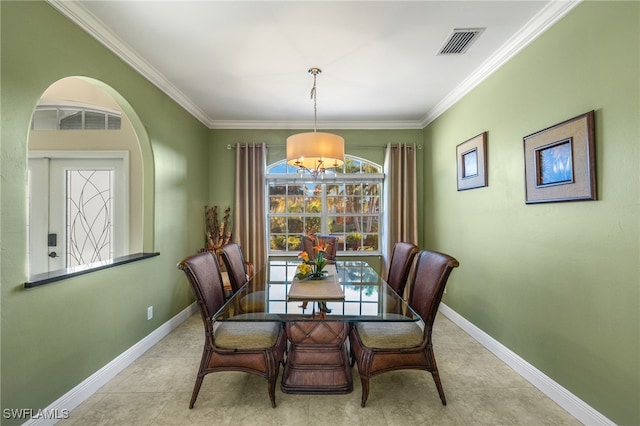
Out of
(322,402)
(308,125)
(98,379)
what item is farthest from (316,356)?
(308,125)

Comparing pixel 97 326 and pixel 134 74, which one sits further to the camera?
pixel 134 74

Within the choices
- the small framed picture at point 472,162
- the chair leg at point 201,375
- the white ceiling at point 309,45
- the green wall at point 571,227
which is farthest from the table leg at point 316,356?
Result: the white ceiling at point 309,45

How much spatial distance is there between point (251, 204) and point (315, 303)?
270 centimetres

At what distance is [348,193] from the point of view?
15.2 feet

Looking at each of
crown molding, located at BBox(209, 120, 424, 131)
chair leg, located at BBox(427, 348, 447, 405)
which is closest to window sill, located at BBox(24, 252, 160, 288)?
chair leg, located at BBox(427, 348, 447, 405)

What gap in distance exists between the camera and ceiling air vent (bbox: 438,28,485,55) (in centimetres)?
224

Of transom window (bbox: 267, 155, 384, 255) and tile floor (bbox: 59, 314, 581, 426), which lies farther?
transom window (bbox: 267, 155, 384, 255)

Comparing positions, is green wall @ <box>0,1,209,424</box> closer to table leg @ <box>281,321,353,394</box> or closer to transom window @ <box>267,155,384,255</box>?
table leg @ <box>281,321,353,394</box>

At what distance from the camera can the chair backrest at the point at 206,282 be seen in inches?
73.1

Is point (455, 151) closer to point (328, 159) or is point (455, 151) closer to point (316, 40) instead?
point (328, 159)

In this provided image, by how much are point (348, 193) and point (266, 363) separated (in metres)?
3.11

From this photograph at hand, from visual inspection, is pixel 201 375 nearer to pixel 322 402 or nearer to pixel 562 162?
pixel 322 402

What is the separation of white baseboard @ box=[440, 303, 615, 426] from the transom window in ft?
6.47

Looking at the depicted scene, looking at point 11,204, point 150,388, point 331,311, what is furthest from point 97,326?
point 331,311
